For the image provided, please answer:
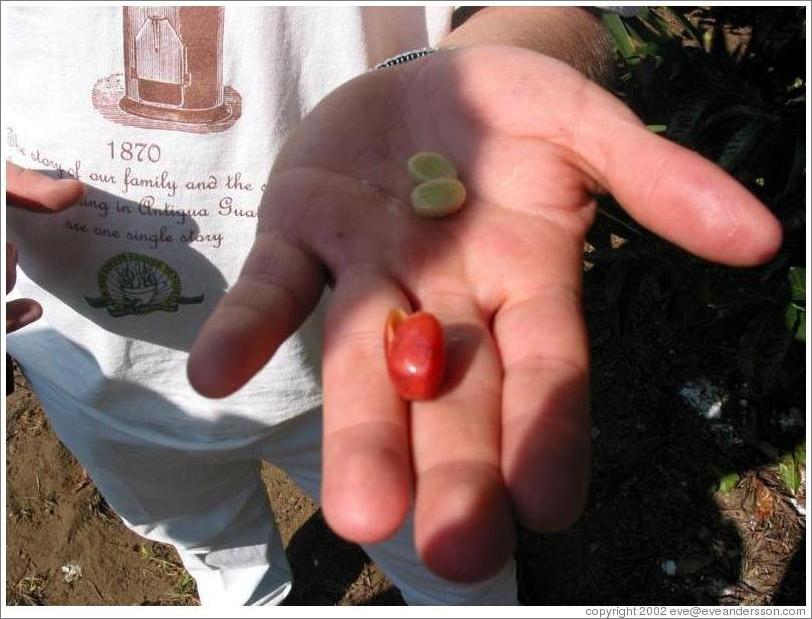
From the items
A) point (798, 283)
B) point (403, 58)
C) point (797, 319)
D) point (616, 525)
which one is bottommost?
point (616, 525)

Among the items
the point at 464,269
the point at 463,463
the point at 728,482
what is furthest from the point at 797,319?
the point at 463,463

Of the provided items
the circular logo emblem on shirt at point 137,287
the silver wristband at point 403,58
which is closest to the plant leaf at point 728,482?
the silver wristband at point 403,58

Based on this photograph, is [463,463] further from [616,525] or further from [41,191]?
[616,525]

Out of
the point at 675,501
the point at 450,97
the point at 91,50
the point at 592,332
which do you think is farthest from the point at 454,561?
the point at 592,332

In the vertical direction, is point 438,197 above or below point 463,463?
above

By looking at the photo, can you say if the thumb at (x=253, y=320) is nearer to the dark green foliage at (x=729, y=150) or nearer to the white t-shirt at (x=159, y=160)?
the white t-shirt at (x=159, y=160)

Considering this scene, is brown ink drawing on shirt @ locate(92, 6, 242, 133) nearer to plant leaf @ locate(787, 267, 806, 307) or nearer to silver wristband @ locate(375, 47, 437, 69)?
silver wristband @ locate(375, 47, 437, 69)
